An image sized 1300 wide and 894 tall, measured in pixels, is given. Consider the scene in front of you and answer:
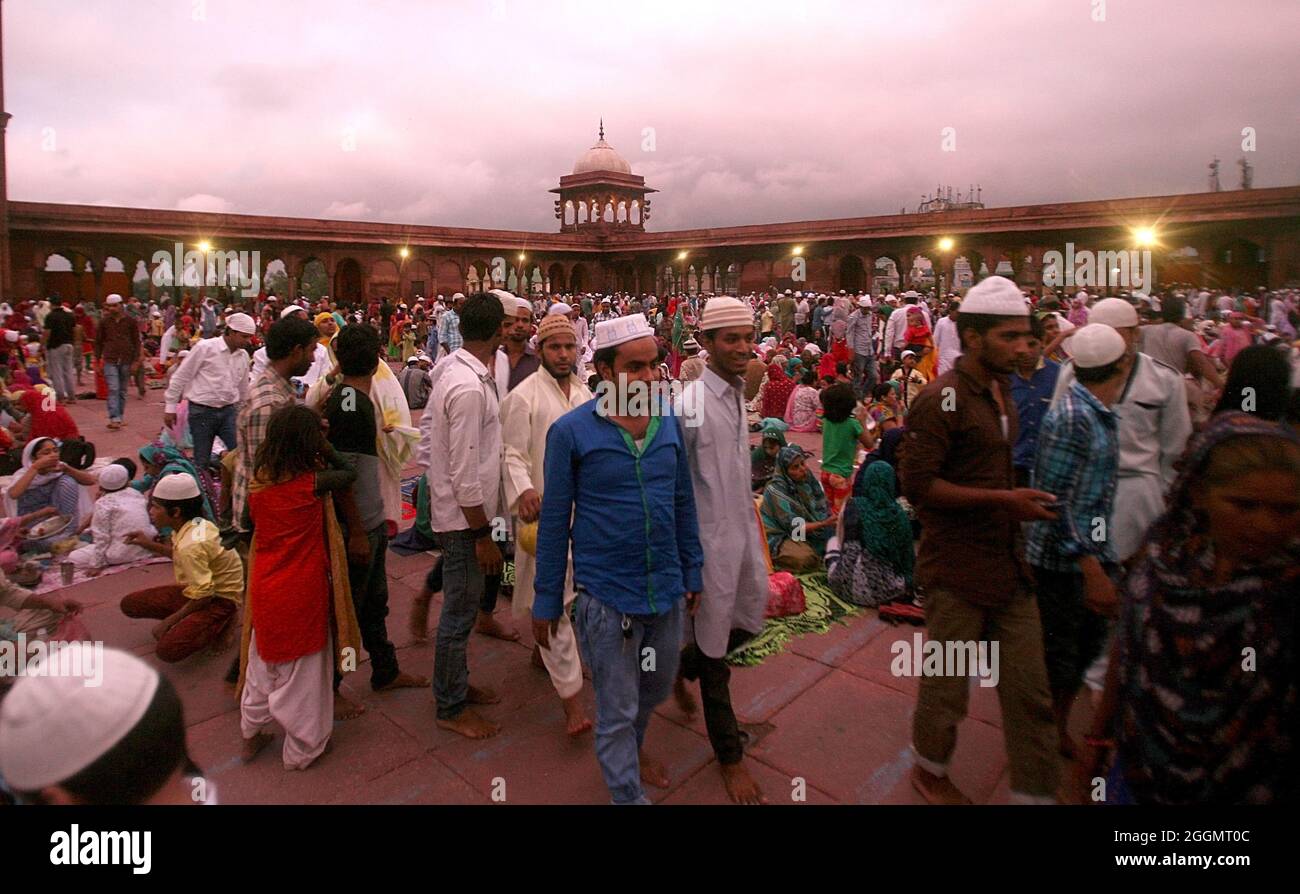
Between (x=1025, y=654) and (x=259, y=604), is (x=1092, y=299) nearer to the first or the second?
(x=1025, y=654)

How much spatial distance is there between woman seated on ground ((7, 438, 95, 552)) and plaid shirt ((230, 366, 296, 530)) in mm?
2928

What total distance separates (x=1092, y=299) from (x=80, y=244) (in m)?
28.1

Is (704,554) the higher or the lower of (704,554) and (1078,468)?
the lower

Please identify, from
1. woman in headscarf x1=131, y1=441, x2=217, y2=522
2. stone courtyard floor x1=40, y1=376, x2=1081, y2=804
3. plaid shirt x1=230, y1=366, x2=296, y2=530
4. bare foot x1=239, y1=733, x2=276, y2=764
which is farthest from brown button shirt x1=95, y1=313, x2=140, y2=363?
bare foot x1=239, y1=733, x2=276, y2=764

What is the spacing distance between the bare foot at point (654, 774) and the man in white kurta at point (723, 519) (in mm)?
203

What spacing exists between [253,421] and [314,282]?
32456mm

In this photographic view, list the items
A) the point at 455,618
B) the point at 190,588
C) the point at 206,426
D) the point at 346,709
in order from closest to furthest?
the point at 455,618, the point at 346,709, the point at 190,588, the point at 206,426

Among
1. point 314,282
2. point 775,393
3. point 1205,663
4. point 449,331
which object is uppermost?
point 314,282

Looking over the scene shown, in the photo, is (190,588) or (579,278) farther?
(579,278)

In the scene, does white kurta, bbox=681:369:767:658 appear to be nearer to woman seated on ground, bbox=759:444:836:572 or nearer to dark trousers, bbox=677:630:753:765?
dark trousers, bbox=677:630:753:765

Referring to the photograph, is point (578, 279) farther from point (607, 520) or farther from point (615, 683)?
point (615, 683)

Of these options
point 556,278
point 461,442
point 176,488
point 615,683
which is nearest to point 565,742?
point 615,683

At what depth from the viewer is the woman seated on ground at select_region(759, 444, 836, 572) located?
455cm

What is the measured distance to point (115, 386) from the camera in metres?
9.33
